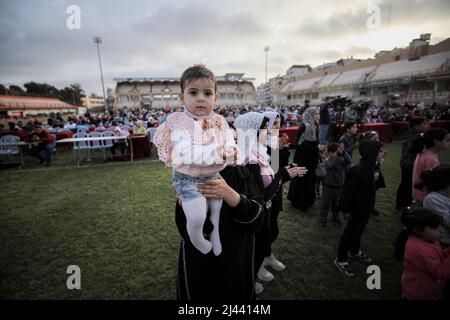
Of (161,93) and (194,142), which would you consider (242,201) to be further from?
(161,93)

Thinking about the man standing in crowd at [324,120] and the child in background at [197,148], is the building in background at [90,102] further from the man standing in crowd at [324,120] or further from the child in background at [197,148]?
the child in background at [197,148]

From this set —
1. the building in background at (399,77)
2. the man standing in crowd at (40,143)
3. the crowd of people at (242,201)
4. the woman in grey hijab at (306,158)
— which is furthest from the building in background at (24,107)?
the building in background at (399,77)

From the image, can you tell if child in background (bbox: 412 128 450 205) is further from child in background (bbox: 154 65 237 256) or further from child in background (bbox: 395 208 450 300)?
child in background (bbox: 154 65 237 256)

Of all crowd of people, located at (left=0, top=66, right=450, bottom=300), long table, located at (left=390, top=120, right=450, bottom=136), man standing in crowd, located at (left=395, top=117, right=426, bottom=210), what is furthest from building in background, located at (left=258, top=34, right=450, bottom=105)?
crowd of people, located at (left=0, top=66, right=450, bottom=300)

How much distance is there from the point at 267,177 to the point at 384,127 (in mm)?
13408

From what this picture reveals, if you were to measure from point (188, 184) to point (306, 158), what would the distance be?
12.8ft

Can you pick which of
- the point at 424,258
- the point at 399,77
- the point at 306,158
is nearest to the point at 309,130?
the point at 306,158

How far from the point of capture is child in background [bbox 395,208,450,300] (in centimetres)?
190

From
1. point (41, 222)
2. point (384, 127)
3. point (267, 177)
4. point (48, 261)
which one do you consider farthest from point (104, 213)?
point (384, 127)

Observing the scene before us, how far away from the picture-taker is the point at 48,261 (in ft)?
10.7

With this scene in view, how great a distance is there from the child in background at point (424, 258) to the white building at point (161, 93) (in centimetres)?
6128
